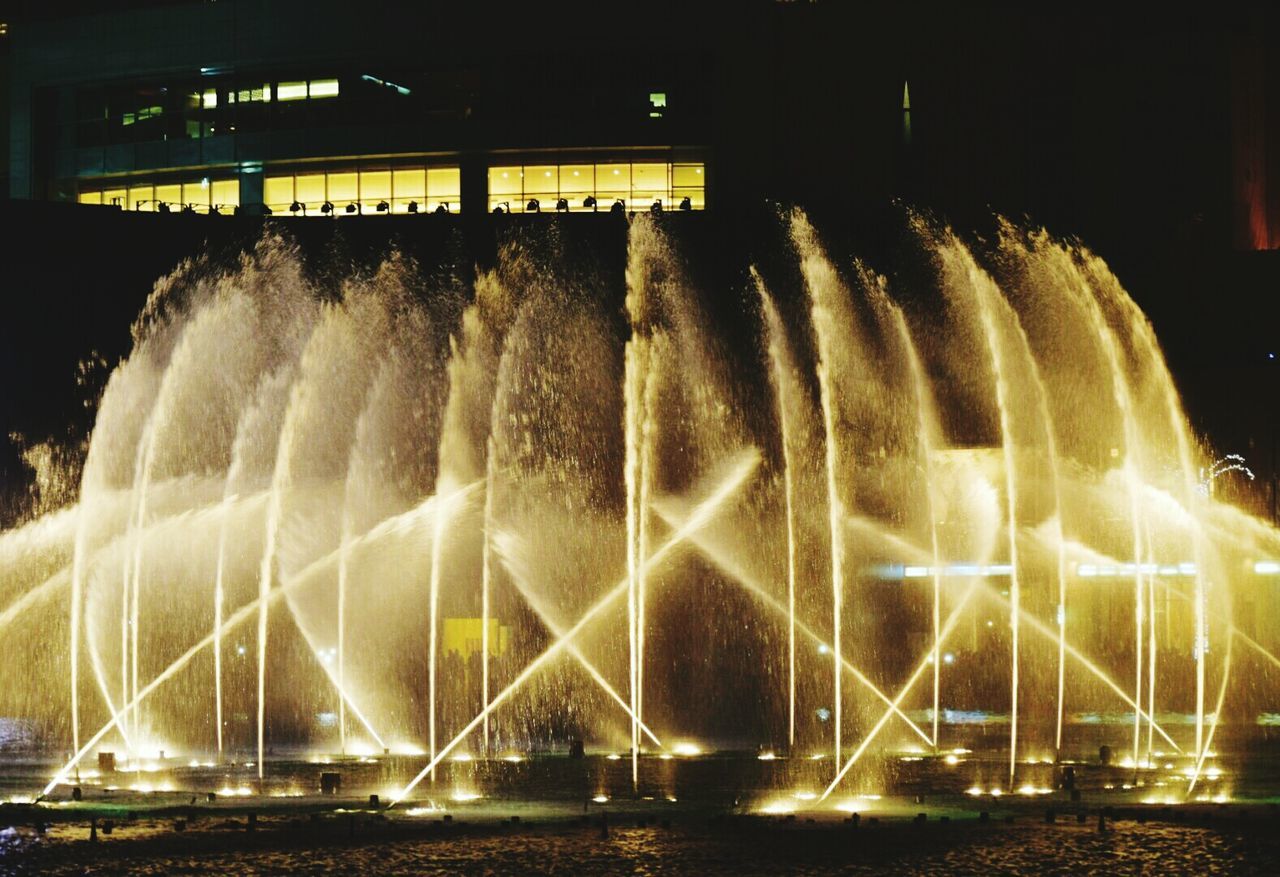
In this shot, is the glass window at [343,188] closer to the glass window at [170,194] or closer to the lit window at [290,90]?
the lit window at [290,90]

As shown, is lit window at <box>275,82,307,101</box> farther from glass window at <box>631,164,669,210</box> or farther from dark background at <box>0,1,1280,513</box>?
glass window at <box>631,164,669,210</box>

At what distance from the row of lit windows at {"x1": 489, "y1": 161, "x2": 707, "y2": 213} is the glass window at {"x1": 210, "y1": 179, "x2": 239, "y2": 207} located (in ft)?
34.4

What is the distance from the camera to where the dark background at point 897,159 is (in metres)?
57.1

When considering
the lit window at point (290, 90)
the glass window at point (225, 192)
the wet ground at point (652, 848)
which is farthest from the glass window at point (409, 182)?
the wet ground at point (652, 848)

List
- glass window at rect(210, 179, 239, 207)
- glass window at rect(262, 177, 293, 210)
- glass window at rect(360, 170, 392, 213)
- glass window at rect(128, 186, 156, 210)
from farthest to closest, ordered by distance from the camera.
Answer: glass window at rect(128, 186, 156, 210), glass window at rect(210, 179, 239, 207), glass window at rect(262, 177, 293, 210), glass window at rect(360, 170, 392, 213)

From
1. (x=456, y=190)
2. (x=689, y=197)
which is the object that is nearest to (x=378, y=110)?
(x=456, y=190)

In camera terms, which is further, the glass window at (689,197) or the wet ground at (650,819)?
the glass window at (689,197)

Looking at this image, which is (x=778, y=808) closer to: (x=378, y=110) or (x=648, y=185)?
(x=648, y=185)

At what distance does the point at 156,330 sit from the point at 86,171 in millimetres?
16328

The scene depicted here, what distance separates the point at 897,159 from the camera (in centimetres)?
6481

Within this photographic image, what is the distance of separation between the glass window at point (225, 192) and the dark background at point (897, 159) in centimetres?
429

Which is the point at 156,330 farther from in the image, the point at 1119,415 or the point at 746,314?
the point at 1119,415

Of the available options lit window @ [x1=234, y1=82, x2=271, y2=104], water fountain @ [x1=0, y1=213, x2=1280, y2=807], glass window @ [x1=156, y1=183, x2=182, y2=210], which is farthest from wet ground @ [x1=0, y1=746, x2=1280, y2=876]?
glass window @ [x1=156, y1=183, x2=182, y2=210]

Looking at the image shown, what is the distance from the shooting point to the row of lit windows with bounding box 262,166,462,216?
65000mm
